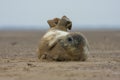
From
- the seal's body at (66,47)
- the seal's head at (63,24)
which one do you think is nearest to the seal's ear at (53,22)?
the seal's head at (63,24)

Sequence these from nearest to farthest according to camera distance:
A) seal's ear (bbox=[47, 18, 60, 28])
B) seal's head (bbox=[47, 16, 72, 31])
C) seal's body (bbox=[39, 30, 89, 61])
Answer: seal's body (bbox=[39, 30, 89, 61]) → seal's head (bbox=[47, 16, 72, 31]) → seal's ear (bbox=[47, 18, 60, 28])

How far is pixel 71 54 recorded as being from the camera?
15.8 m

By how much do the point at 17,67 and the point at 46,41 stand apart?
1.64 m

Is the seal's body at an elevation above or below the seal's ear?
below

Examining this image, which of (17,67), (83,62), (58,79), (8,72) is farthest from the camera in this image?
(83,62)

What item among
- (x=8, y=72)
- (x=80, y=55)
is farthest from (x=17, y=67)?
(x=80, y=55)

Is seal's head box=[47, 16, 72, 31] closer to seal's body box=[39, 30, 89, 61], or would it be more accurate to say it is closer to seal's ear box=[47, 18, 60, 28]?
seal's ear box=[47, 18, 60, 28]

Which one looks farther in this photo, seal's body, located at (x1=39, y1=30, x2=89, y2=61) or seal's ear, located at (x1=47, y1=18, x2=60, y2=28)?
seal's ear, located at (x1=47, y1=18, x2=60, y2=28)

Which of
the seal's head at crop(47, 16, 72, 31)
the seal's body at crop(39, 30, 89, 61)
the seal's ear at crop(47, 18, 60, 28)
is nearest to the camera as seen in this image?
the seal's body at crop(39, 30, 89, 61)

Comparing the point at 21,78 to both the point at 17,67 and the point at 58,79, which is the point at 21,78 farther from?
the point at 17,67

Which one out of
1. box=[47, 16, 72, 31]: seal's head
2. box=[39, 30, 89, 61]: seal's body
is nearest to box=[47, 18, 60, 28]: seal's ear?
box=[47, 16, 72, 31]: seal's head

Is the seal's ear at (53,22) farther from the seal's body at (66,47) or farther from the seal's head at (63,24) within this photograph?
the seal's body at (66,47)

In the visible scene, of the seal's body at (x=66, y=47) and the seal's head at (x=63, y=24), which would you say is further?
the seal's head at (x=63, y=24)

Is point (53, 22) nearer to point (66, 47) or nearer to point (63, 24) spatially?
point (63, 24)
